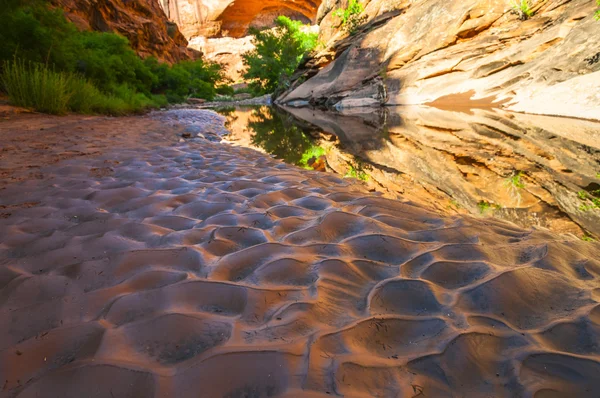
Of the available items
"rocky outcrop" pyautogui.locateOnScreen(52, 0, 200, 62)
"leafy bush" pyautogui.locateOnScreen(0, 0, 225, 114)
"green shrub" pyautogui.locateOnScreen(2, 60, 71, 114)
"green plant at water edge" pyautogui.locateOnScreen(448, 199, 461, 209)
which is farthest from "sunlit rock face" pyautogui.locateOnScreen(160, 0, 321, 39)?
"green plant at water edge" pyautogui.locateOnScreen(448, 199, 461, 209)

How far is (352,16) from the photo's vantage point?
75.0 ft

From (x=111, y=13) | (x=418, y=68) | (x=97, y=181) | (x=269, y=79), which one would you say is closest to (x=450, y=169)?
(x=97, y=181)

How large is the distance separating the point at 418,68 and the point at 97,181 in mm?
15443

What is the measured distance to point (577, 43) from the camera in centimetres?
1021

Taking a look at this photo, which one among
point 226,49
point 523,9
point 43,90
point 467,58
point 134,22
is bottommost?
point 43,90

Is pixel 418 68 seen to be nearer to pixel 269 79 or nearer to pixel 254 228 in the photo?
pixel 254 228

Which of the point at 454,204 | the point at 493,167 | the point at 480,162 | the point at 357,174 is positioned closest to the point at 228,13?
the point at 480,162

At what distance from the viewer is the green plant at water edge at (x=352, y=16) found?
22359mm

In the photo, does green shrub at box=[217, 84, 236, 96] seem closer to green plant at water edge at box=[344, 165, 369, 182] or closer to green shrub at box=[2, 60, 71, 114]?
green shrub at box=[2, 60, 71, 114]

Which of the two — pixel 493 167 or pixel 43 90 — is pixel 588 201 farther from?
pixel 43 90

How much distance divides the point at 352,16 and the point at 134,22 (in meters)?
21.0

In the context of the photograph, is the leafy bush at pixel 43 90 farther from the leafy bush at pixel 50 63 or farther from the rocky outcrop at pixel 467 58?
the rocky outcrop at pixel 467 58

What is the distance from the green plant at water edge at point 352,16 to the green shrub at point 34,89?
1818 centimetres

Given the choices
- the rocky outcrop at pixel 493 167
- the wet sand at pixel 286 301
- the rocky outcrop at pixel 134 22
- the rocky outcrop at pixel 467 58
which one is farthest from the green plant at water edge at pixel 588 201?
the rocky outcrop at pixel 134 22
